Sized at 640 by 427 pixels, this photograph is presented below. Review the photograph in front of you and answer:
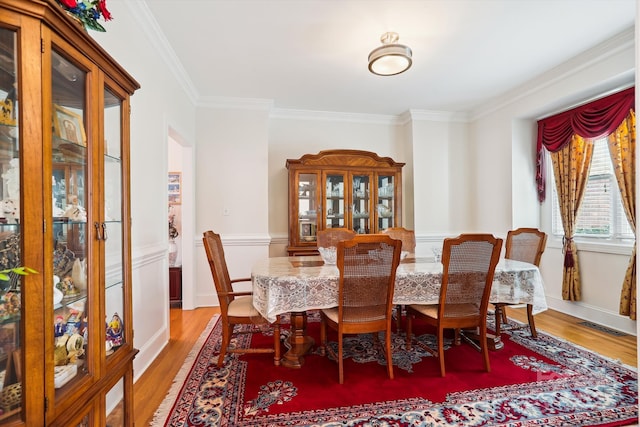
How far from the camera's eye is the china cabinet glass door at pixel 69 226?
998 mm

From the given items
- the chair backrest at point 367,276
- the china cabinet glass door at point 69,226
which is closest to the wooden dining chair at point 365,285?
the chair backrest at point 367,276

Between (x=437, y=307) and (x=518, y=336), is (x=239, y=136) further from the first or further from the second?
(x=518, y=336)

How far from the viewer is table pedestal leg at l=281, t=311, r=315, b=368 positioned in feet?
7.66

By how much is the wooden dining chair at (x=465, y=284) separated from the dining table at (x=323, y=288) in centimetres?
11

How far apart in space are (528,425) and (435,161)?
367 cm

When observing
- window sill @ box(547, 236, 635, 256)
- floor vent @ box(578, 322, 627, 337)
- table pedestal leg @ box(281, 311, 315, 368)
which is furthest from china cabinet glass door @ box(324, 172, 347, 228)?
floor vent @ box(578, 322, 627, 337)

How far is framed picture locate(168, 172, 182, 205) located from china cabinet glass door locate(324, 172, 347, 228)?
6.76ft

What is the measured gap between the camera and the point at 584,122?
10.7 ft

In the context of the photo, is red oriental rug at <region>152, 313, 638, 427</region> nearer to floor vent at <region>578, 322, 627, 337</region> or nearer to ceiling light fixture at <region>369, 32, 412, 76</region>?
floor vent at <region>578, 322, 627, 337</region>

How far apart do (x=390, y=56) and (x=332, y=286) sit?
6.26 feet

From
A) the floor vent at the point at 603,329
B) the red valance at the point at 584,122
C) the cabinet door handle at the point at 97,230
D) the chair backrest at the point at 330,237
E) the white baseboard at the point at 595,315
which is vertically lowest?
the floor vent at the point at 603,329

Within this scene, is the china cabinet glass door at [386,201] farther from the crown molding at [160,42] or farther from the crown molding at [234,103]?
the crown molding at [160,42]

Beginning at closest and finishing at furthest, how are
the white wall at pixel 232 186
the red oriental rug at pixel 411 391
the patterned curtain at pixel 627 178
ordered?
the red oriental rug at pixel 411 391 → the patterned curtain at pixel 627 178 → the white wall at pixel 232 186

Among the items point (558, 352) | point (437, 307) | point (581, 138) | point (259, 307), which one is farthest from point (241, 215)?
point (581, 138)
